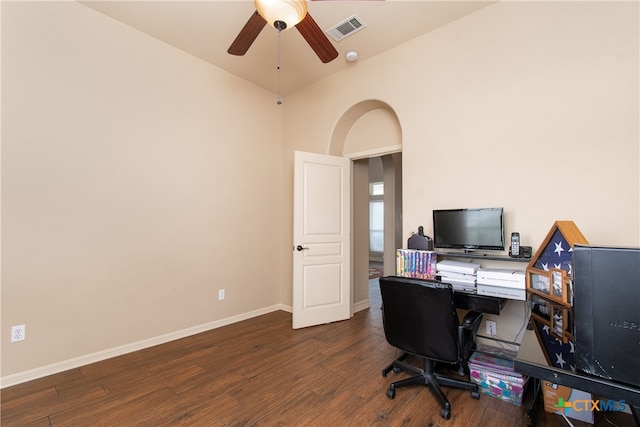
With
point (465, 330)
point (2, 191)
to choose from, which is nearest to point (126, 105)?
point (2, 191)

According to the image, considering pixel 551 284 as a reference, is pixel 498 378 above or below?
below

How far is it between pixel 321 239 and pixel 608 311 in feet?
9.89

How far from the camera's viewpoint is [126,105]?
2.89 m

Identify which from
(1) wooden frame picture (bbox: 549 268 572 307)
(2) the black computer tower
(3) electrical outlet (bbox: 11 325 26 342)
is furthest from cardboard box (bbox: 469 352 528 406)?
(3) electrical outlet (bbox: 11 325 26 342)

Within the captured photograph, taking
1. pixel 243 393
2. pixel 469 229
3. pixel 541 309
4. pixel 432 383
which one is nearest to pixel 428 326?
pixel 432 383

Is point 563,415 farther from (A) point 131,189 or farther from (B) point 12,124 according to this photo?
(B) point 12,124

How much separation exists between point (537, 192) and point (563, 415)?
63.3 inches

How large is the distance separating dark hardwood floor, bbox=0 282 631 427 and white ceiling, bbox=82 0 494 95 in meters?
3.24

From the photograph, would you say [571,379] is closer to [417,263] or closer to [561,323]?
[561,323]

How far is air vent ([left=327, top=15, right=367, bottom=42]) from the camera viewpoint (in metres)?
2.81

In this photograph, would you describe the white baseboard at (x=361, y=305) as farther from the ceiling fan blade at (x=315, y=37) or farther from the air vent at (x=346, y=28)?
the air vent at (x=346, y=28)

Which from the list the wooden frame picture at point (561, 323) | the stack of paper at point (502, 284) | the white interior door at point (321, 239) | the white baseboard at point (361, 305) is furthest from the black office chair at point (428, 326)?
the white baseboard at point (361, 305)

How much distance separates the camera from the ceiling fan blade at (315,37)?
2.06m

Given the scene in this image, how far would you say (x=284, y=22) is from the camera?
194 centimetres
